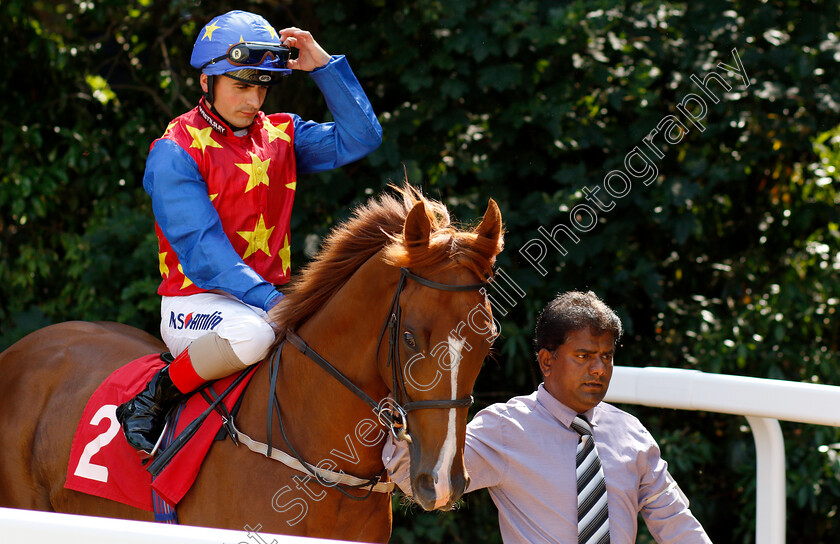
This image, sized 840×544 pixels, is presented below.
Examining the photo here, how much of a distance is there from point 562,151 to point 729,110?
0.98 meters

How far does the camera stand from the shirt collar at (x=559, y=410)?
2.26 meters

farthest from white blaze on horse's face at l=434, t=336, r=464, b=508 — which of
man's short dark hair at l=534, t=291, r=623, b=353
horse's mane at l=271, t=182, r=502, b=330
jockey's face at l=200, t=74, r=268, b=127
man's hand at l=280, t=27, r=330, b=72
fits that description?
man's hand at l=280, t=27, r=330, b=72

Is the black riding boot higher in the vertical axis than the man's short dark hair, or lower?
lower

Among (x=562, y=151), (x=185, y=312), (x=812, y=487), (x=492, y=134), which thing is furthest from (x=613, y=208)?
(x=185, y=312)

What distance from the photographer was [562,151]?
499 cm

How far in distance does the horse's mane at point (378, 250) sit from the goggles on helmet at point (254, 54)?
2.02 ft

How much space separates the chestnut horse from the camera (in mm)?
2076

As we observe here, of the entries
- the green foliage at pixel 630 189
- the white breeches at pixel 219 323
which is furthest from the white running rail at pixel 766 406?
the green foliage at pixel 630 189

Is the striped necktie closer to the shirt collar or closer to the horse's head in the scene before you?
the shirt collar

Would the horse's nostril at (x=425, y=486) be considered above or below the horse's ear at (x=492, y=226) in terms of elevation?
below

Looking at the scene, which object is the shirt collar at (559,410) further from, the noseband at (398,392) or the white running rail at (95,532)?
the white running rail at (95,532)

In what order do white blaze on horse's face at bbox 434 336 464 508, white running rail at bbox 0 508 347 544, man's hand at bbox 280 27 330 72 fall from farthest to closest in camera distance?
Result: man's hand at bbox 280 27 330 72
white blaze on horse's face at bbox 434 336 464 508
white running rail at bbox 0 508 347 544

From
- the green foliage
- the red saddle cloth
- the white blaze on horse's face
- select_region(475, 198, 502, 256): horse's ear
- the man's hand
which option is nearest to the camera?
the white blaze on horse's face

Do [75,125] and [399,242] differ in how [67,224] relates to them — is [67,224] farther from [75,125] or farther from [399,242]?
[399,242]
